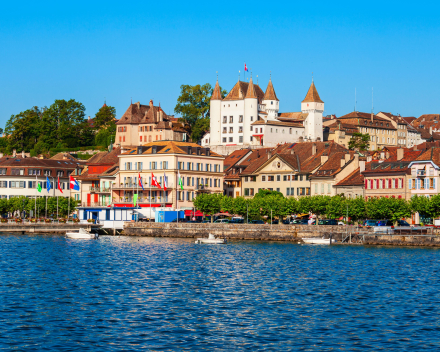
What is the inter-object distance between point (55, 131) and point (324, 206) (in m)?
87.3

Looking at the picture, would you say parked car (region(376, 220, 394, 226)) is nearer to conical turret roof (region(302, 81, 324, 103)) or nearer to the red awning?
the red awning

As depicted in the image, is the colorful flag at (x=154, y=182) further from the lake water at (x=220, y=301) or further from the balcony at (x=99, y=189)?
the lake water at (x=220, y=301)

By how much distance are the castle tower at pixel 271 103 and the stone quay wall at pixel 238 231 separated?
7803cm

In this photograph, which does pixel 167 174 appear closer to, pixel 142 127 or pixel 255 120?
pixel 255 120

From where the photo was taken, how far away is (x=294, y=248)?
70.8 meters

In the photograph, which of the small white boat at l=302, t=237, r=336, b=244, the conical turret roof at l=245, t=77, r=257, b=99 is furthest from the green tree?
the small white boat at l=302, t=237, r=336, b=244

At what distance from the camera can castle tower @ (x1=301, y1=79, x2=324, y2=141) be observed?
16038 centimetres

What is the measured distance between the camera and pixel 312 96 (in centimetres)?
16638

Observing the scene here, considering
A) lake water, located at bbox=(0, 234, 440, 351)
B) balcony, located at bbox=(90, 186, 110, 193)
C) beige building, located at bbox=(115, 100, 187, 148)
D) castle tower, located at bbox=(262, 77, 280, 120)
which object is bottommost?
lake water, located at bbox=(0, 234, 440, 351)

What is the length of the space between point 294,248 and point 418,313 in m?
A: 36.2

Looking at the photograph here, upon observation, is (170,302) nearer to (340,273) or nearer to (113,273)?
(113,273)

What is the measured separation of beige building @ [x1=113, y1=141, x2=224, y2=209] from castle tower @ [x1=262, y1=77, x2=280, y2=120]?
56.6 metres

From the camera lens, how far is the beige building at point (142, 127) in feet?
525

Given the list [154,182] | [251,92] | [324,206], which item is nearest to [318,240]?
[324,206]
